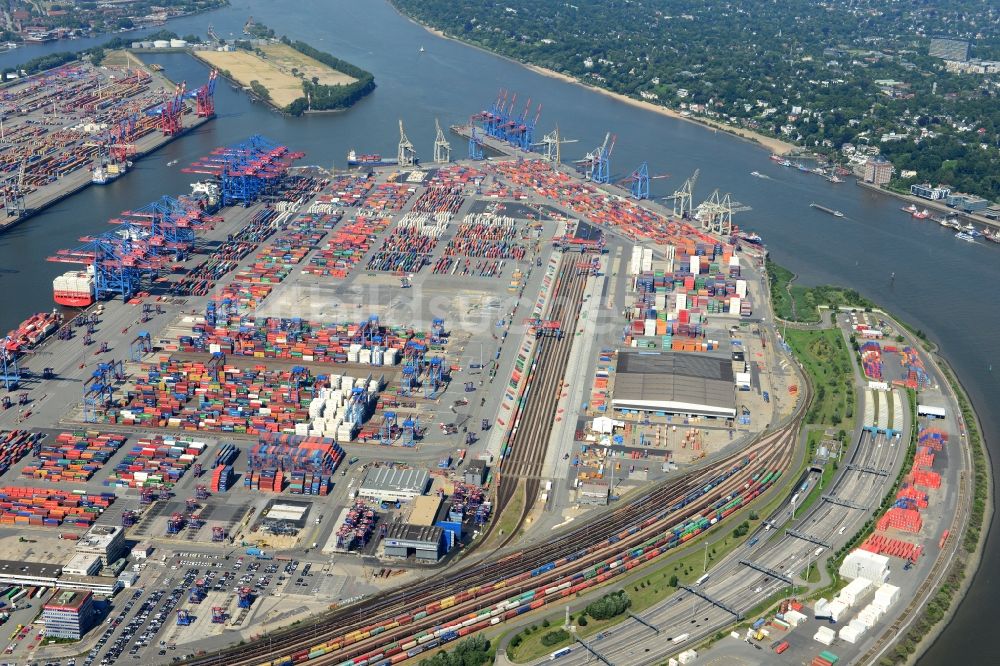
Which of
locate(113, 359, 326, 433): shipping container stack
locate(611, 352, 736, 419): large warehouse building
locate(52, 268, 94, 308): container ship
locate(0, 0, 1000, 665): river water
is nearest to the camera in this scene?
locate(113, 359, 326, 433): shipping container stack

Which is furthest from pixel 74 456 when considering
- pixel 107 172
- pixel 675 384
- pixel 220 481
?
pixel 107 172

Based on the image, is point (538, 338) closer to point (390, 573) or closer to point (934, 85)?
point (390, 573)

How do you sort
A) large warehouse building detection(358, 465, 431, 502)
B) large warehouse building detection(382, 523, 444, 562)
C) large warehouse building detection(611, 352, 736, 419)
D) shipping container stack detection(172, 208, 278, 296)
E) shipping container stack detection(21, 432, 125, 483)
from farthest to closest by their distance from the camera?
shipping container stack detection(172, 208, 278, 296)
large warehouse building detection(611, 352, 736, 419)
shipping container stack detection(21, 432, 125, 483)
large warehouse building detection(358, 465, 431, 502)
large warehouse building detection(382, 523, 444, 562)

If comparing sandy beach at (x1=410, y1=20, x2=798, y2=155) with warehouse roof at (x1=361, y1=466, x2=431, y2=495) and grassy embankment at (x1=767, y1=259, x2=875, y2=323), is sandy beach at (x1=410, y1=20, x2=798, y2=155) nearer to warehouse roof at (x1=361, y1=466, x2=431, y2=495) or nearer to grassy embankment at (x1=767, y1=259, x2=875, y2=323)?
grassy embankment at (x1=767, y1=259, x2=875, y2=323)

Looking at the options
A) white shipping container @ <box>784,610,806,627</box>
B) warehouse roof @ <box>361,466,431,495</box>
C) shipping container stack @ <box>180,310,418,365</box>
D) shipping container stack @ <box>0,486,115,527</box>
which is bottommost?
shipping container stack @ <box>0,486,115,527</box>

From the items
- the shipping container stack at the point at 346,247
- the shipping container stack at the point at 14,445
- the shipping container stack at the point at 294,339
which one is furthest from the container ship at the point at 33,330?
the shipping container stack at the point at 346,247

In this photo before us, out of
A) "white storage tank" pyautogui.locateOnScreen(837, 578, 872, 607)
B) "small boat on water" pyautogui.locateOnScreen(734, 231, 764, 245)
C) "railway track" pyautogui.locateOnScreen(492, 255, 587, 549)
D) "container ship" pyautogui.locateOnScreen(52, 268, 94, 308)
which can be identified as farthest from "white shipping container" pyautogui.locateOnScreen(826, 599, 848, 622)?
"container ship" pyautogui.locateOnScreen(52, 268, 94, 308)

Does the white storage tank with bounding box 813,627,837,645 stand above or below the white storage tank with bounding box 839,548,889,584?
below

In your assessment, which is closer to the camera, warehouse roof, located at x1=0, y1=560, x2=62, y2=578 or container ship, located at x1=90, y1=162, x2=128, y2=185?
warehouse roof, located at x1=0, y1=560, x2=62, y2=578
